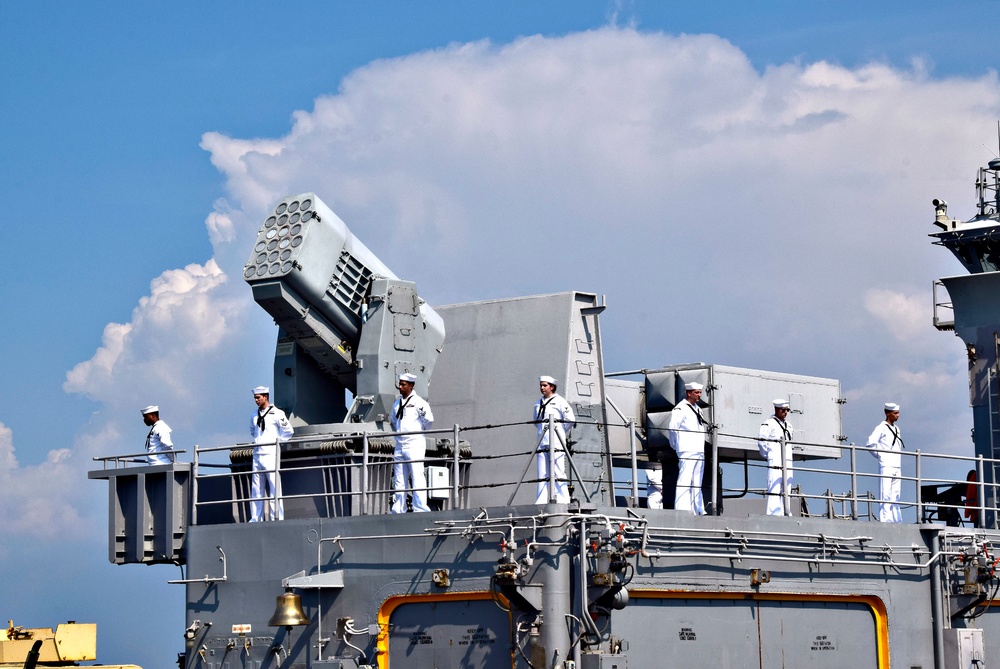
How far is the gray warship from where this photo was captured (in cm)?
1579

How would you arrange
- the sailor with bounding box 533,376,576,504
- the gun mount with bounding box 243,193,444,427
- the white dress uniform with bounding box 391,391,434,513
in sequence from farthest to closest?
1. the gun mount with bounding box 243,193,444,427
2. the white dress uniform with bounding box 391,391,434,513
3. the sailor with bounding box 533,376,576,504

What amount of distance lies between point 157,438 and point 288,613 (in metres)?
3.88

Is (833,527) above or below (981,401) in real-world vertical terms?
below

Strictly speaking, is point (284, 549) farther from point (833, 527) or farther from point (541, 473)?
point (833, 527)

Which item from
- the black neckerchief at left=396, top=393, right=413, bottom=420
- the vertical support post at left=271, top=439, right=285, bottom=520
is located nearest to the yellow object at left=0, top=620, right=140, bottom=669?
the vertical support post at left=271, top=439, right=285, bottom=520

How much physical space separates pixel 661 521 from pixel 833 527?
2713mm

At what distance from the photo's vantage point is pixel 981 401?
78.3 ft

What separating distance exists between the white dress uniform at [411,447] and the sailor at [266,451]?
1356 mm

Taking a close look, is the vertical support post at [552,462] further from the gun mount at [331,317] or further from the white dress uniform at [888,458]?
the white dress uniform at [888,458]

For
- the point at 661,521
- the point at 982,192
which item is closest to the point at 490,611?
the point at 661,521

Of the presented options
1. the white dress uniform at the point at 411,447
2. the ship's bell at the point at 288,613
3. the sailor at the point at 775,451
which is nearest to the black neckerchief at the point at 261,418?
the white dress uniform at the point at 411,447

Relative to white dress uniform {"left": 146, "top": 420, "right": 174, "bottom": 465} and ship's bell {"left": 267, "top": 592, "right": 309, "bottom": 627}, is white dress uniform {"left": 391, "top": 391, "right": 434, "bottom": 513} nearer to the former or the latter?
ship's bell {"left": 267, "top": 592, "right": 309, "bottom": 627}

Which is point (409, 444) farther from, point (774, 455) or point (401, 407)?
point (774, 455)

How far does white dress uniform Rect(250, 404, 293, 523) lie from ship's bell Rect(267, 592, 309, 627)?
141 centimetres
